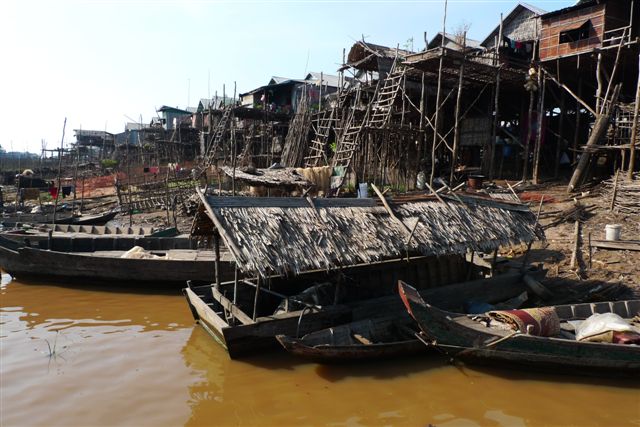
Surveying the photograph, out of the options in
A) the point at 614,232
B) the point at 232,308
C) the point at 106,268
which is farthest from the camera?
the point at 614,232

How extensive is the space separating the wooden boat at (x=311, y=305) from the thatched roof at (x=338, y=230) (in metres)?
0.66

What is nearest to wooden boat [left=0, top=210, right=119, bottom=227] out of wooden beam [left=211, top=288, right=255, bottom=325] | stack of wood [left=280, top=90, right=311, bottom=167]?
stack of wood [left=280, top=90, right=311, bottom=167]

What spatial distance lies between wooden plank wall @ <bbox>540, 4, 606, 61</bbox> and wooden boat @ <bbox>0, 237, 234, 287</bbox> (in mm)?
15748

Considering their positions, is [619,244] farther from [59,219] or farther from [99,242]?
[59,219]

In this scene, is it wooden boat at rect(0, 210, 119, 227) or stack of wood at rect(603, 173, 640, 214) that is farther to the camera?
wooden boat at rect(0, 210, 119, 227)

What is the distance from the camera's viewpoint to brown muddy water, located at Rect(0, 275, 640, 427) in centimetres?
527

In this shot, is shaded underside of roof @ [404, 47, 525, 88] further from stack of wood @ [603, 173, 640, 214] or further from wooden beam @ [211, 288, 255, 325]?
wooden beam @ [211, 288, 255, 325]

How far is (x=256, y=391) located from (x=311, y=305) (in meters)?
1.43

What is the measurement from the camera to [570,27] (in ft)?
57.6

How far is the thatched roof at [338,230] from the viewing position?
243 inches

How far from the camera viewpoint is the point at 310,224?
6.76 metres

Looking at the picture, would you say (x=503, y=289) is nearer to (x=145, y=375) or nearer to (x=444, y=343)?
(x=444, y=343)

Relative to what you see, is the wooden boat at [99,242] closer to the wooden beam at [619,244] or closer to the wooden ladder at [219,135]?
the wooden beam at [619,244]

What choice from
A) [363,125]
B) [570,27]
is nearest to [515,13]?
[570,27]
